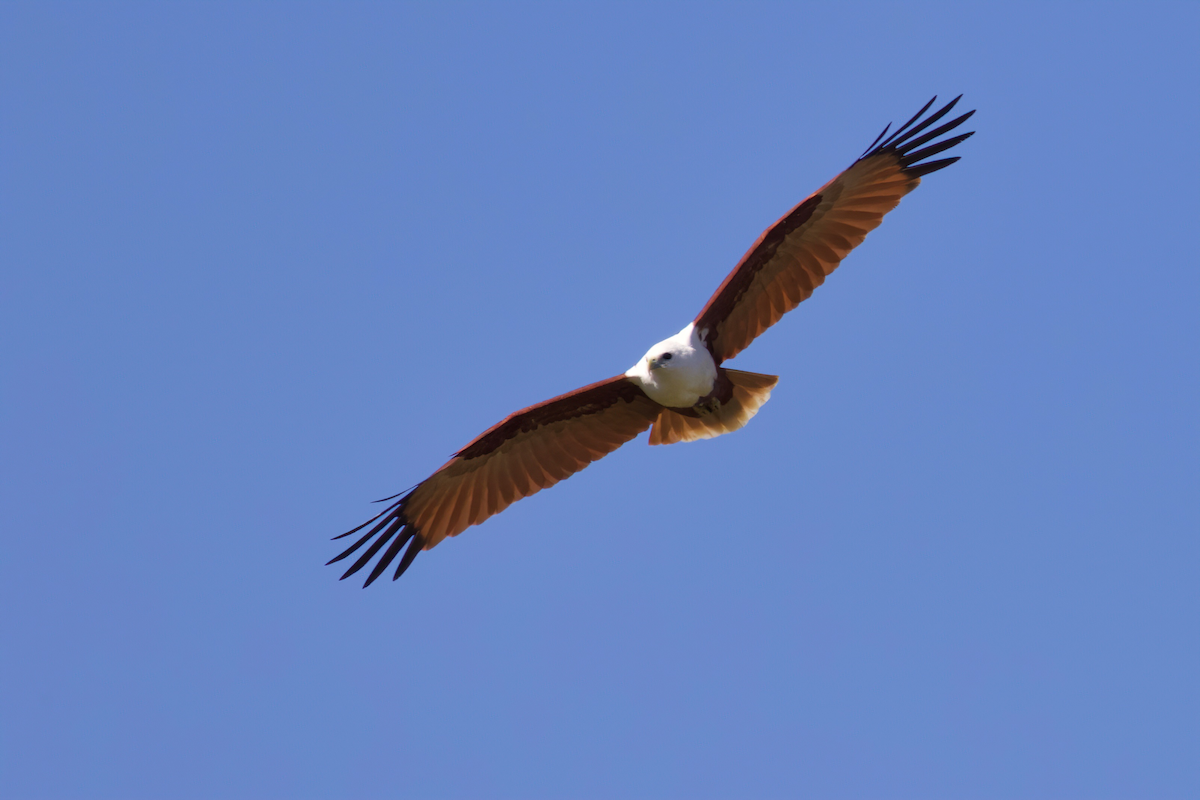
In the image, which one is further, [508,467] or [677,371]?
[508,467]

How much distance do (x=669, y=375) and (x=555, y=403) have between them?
102 cm

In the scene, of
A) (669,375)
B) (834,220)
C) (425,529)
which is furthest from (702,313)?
(425,529)

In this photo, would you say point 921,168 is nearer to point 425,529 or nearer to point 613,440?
point 613,440

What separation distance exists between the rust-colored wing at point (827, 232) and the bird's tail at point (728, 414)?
0.93 feet

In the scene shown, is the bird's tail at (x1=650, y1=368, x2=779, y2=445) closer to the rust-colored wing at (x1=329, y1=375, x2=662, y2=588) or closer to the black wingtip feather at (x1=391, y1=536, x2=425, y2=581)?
the rust-colored wing at (x1=329, y1=375, x2=662, y2=588)

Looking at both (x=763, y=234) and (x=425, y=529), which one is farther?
(x=425, y=529)

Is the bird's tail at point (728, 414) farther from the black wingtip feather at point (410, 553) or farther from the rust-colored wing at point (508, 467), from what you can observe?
the black wingtip feather at point (410, 553)

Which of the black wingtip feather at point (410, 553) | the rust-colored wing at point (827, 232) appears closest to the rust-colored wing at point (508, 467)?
the black wingtip feather at point (410, 553)

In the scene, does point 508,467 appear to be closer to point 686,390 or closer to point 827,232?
point 686,390

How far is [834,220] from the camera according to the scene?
11.4m

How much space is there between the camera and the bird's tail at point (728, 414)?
11.5 m

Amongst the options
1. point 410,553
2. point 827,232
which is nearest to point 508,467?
point 410,553

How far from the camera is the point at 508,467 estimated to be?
464 inches

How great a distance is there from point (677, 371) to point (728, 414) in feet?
2.93
